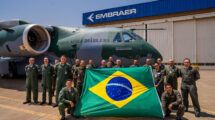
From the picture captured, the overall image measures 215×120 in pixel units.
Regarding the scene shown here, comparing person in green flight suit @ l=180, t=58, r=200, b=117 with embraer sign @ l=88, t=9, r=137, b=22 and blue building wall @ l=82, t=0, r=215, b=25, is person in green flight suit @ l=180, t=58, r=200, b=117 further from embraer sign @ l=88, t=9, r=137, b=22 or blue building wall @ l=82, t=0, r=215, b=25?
embraer sign @ l=88, t=9, r=137, b=22

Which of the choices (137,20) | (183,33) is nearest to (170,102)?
(183,33)

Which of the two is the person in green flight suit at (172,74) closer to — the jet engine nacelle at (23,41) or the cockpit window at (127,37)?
the cockpit window at (127,37)

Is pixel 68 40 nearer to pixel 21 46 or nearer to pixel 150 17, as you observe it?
pixel 21 46

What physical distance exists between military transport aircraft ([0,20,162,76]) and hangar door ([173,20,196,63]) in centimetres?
1902

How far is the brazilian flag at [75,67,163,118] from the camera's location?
4.17m

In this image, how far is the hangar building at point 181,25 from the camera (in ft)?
78.3

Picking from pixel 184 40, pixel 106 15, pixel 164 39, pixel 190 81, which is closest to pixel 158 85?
pixel 190 81

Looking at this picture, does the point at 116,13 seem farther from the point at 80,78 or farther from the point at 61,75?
the point at 61,75

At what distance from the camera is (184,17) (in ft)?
81.9

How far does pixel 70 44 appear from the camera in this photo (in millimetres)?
9836

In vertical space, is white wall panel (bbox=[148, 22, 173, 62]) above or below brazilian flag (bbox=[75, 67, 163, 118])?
above

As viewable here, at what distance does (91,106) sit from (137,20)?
26.6 meters

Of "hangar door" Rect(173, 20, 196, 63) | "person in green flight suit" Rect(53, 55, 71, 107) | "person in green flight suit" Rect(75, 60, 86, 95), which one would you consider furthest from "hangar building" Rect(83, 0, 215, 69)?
"person in green flight suit" Rect(53, 55, 71, 107)

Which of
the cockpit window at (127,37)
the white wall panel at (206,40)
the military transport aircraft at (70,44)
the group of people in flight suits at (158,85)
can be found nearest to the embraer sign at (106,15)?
the white wall panel at (206,40)
